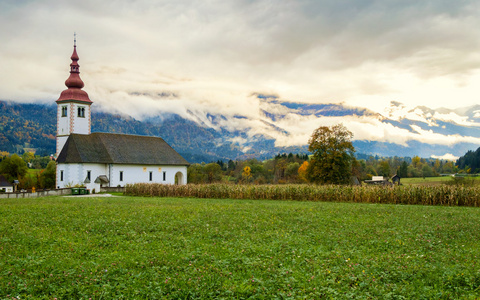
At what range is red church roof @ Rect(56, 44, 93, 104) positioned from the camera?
61188mm

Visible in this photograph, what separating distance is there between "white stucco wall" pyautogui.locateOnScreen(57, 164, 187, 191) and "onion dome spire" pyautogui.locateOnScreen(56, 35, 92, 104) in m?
12.0

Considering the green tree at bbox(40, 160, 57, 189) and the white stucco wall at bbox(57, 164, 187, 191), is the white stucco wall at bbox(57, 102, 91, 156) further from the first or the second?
the green tree at bbox(40, 160, 57, 189)

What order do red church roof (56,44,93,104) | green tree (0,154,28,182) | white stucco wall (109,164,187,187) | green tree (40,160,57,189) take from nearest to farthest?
white stucco wall (109,164,187,187) < red church roof (56,44,93,104) < green tree (40,160,57,189) < green tree (0,154,28,182)

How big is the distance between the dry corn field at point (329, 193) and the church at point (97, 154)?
48.3 feet

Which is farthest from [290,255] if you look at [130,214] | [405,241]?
[130,214]

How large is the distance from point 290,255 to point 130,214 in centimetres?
1118

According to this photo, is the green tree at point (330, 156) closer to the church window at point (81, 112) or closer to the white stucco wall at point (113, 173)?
the white stucco wall at point (113, 173)

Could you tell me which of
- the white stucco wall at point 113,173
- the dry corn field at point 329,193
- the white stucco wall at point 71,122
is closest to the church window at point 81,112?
the white stucco wall at point 71,122

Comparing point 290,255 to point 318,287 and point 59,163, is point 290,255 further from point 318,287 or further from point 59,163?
point 59,163

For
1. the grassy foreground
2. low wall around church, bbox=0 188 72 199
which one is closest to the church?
low wall around church, bbox=0 188 72 199

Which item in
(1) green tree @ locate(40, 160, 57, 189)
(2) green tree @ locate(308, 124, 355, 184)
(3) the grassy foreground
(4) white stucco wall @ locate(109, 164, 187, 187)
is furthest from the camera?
(1) green tree @ locate(40, 160, 57, 189)

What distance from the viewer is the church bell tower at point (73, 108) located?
60.9 metres

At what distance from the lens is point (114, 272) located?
958 cm

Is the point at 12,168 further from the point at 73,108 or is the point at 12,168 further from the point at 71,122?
the point at 73,108
